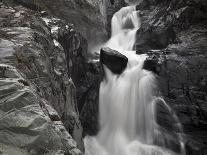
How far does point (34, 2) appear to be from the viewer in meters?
16.2

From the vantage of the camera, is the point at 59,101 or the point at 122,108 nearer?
the point at 59,101

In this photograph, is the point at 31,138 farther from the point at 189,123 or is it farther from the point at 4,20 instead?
the point at 189,123

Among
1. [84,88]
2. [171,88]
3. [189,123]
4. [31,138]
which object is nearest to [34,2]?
[84,88]

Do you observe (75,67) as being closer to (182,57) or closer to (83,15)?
(83,15)

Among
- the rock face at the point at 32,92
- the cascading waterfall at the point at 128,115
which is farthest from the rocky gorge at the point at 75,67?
the cascading waterfall at the point at 128,115

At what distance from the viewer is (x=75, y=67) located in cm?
1705

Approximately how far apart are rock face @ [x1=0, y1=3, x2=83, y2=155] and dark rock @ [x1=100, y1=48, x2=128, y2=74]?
379 centimetres

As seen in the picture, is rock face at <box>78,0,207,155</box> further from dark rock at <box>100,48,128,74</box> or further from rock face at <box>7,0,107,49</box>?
rock face at <box>7,0,107,49</box>

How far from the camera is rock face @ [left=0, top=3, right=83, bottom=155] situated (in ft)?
18.0

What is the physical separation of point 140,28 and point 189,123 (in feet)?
28.9

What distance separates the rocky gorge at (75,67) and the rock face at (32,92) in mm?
18

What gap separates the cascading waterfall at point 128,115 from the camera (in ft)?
46.6

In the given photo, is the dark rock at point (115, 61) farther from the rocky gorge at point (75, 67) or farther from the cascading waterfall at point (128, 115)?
the cascading waterfall at point (128, 115)

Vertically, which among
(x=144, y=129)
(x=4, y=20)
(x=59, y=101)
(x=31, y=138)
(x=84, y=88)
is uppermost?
(x=4, y=20)
